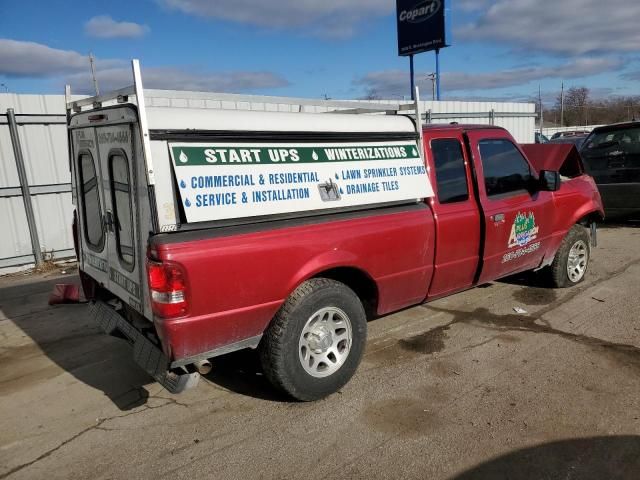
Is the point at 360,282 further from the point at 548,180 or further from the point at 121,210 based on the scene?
the point at 548,180

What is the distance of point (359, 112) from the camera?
15.7ft

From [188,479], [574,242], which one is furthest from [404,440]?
[574,242]

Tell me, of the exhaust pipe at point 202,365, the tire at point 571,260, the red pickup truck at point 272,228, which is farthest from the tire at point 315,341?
the tire at point 571,260

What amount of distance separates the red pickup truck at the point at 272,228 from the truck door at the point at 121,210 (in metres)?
0.02

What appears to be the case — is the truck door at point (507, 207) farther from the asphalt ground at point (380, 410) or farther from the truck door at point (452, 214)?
the asphalt ground at point (380, 410)

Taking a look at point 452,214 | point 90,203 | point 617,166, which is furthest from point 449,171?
point 617,166

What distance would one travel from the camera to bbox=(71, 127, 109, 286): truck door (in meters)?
3.73

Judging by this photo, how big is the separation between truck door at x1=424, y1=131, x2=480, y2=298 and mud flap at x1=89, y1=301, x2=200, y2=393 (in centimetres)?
222

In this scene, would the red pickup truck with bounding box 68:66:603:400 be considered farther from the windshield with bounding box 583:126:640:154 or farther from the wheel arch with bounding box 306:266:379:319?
the windshield with bounding box 583:126:640:154

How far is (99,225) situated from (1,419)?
1.50 m

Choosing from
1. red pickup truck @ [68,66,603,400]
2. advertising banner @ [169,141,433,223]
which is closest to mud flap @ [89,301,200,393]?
red pickup truck @ [68,66,603,400]

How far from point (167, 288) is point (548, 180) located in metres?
3.97

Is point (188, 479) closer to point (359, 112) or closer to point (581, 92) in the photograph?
point (359, 112)

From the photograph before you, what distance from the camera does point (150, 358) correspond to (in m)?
3.21
